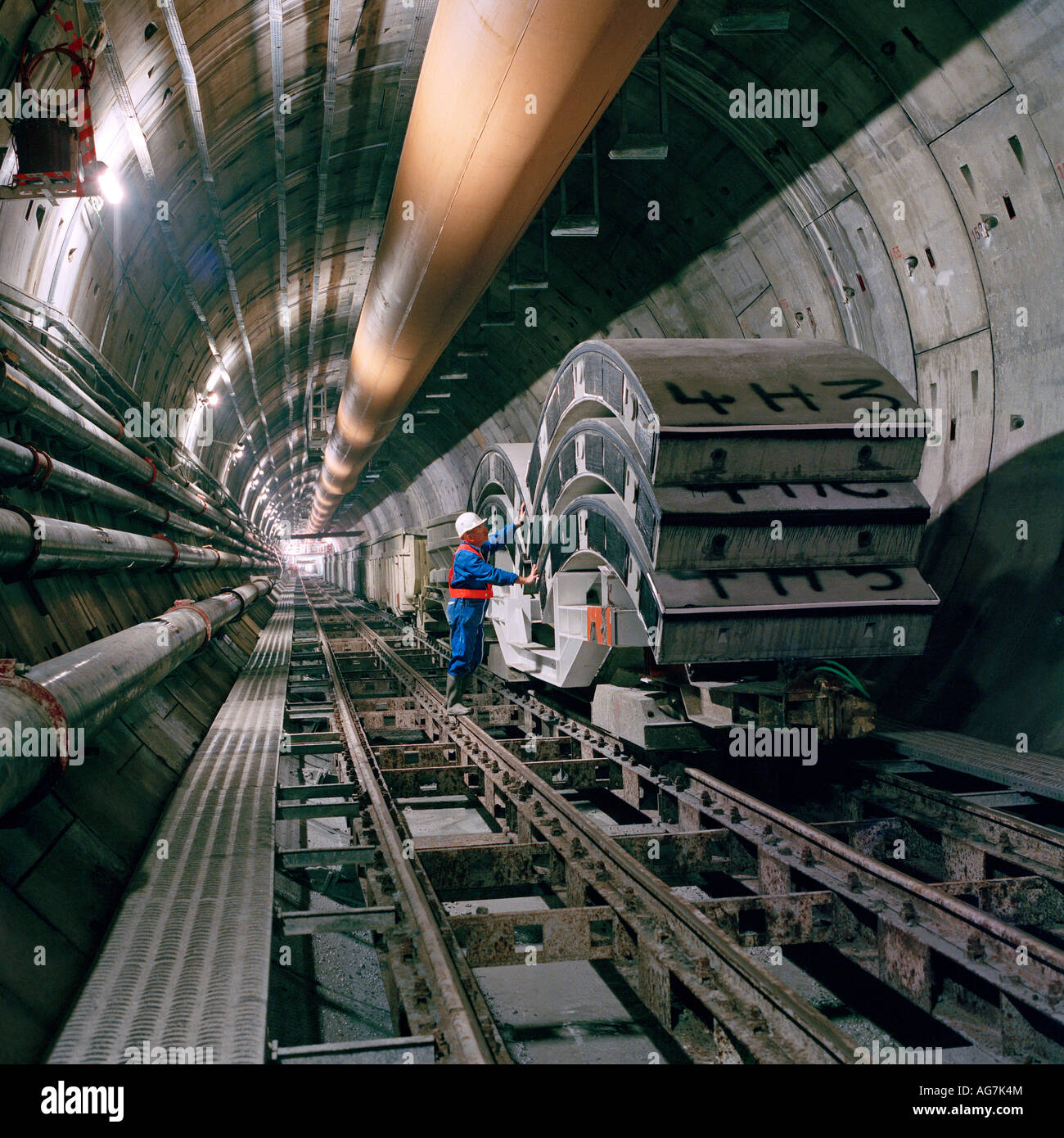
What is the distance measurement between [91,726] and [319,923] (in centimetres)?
137

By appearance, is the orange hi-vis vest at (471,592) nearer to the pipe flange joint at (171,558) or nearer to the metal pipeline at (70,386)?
the metal pipeline at (70,386)

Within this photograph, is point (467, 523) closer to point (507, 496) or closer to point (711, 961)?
point (507, 496)

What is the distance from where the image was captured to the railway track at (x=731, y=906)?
2.77 metres

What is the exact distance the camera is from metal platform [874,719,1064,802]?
14.9 feet

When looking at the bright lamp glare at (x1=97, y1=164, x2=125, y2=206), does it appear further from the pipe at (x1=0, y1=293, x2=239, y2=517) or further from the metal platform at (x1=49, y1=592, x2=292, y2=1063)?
the metal platform at (x1=49, y1=592, x2=292, y2=1063)

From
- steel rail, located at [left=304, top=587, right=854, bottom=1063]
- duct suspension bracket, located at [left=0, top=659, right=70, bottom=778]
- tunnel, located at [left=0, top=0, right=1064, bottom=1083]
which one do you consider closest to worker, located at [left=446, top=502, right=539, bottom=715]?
tunnel, located at [left=0, top=0, right=1064, bottom=1083]

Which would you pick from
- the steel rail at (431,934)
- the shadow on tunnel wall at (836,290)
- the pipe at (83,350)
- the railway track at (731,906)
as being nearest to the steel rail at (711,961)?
the railway track at (731,906)

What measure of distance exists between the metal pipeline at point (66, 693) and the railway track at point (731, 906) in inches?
37.9

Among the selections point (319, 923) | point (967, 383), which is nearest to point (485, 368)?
point (967, 383)

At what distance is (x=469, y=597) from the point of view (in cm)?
741

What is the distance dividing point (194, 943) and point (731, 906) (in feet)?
6.25

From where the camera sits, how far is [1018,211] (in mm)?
5406

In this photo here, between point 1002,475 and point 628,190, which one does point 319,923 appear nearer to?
point 1002,475
